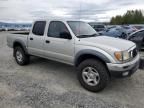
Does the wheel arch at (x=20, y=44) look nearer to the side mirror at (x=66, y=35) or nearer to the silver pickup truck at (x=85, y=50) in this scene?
the silver pickup truck at (x=85, y=50)

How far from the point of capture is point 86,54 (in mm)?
4289

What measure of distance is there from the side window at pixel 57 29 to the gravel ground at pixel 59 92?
1.38 metres

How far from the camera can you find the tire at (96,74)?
400 cm

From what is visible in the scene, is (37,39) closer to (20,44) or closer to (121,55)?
(20,44)

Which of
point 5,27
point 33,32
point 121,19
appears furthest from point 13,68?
point 121,19

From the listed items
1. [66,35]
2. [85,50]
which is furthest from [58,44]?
[85,50]

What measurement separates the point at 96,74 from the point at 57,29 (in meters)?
1.99

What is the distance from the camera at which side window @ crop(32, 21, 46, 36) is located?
561cm

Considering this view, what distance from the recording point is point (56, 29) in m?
5.21

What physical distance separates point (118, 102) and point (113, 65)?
85 cm

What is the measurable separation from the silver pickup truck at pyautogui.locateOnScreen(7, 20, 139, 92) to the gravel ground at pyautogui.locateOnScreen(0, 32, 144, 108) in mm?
412

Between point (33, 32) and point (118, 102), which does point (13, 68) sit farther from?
point (118, 102)

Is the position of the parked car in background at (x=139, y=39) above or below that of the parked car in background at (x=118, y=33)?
below

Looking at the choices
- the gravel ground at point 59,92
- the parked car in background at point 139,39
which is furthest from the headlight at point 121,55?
the parked car in background at point 139,39
